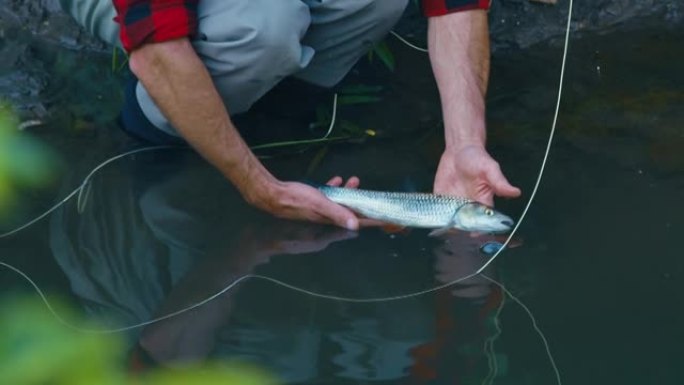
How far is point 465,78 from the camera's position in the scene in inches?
141

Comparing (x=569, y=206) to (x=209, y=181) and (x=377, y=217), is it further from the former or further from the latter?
(x=209, y=181)

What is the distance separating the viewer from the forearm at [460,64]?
3514mm

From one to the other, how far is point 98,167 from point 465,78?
1.16 m

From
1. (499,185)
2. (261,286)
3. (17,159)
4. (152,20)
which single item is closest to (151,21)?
(152,20)

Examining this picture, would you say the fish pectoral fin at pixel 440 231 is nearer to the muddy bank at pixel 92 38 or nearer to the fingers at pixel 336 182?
the fingers at pixel 336 182

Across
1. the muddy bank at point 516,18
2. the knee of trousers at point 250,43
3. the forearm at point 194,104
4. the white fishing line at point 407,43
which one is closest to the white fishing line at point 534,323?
the forearm at point 194,104

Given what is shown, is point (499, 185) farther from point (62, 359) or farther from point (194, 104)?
point (62, 359)

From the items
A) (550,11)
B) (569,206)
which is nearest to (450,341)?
(569,206)

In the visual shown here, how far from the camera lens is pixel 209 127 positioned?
3.25 meters

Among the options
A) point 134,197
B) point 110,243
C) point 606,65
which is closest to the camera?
point 110,243

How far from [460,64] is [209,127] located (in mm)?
820

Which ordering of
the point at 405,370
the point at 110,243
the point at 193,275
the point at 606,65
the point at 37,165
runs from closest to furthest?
the point at 37,165, the point at 405,370, the point at 193,275, the point at 110,243, the point at 606,65

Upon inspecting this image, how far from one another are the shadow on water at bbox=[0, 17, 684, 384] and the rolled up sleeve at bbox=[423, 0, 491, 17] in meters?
0.45

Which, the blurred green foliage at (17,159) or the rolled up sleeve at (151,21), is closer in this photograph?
the blurred green foliage at (17,159)
